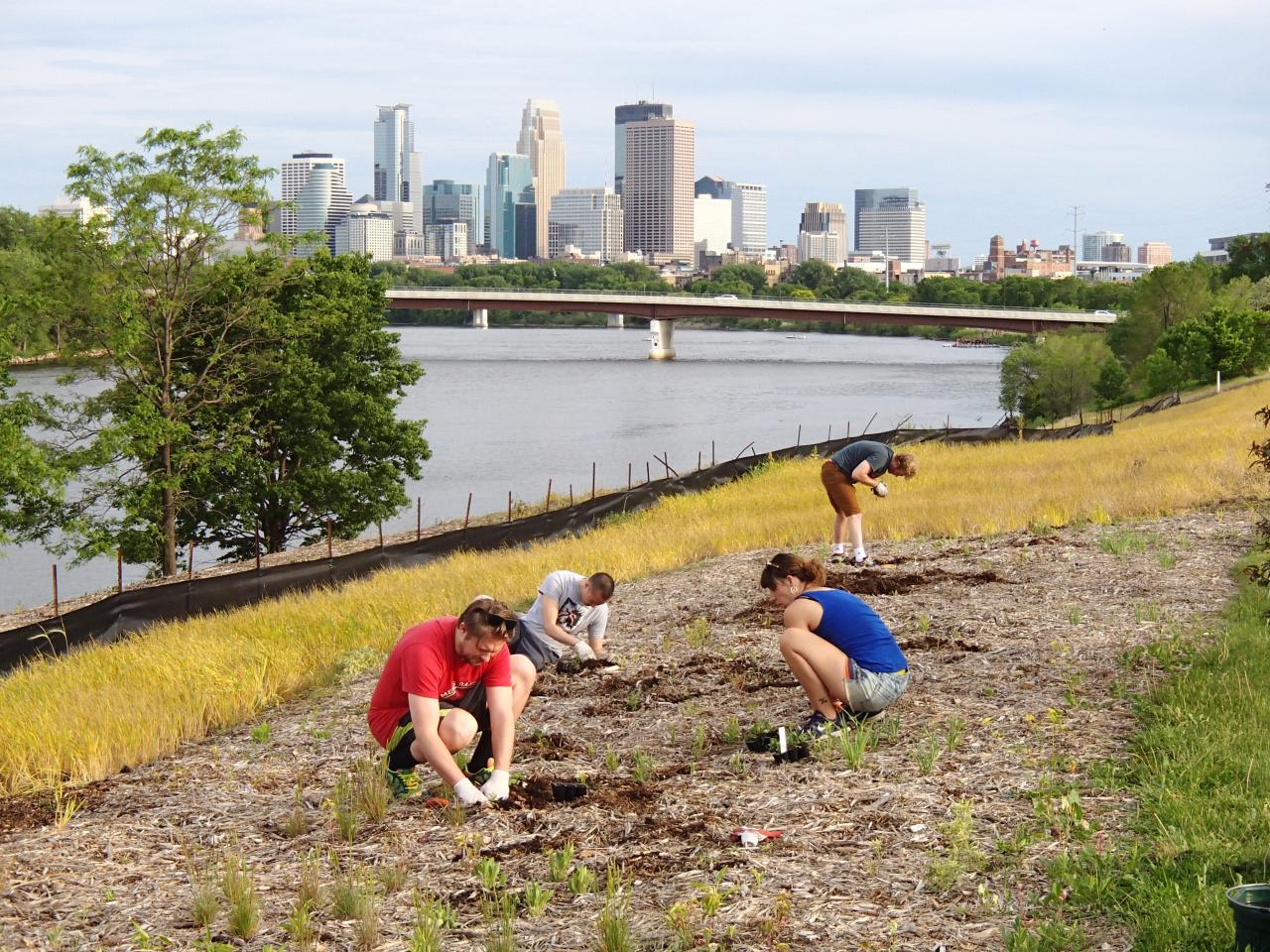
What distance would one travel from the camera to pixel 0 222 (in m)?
102

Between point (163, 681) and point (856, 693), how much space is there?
5.86 m

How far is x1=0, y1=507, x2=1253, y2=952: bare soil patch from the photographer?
18.4ft

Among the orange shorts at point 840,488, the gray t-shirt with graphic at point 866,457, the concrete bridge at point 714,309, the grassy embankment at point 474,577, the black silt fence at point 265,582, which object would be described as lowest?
the black silt fence at point 265,582

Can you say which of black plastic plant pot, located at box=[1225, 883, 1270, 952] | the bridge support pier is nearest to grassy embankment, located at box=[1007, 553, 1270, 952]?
black plastic plant pot, located at box=[1225, 883, 1270, 952]

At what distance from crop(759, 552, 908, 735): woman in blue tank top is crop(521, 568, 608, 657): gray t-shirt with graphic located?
2.32 meters

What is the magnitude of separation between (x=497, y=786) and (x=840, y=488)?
292 inches

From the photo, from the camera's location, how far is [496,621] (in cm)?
651

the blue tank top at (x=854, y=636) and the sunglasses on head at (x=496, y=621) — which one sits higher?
the sunglasses on head at (x=496, y=621)

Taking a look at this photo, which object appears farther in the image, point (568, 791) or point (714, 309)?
point (714, 309)

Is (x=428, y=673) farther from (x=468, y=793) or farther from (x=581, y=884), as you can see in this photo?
(x=581, y=884)

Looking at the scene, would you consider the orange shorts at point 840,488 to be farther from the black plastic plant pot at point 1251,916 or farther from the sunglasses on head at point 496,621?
the black plastic plant pot at point 1251,916

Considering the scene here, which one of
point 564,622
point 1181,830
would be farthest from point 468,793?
point 564,622

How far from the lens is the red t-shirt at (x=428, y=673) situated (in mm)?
6688

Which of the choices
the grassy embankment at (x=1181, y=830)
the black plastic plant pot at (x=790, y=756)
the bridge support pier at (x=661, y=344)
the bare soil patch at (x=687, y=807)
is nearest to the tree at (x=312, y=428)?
the bare soil patch at (x=687, y=807)
